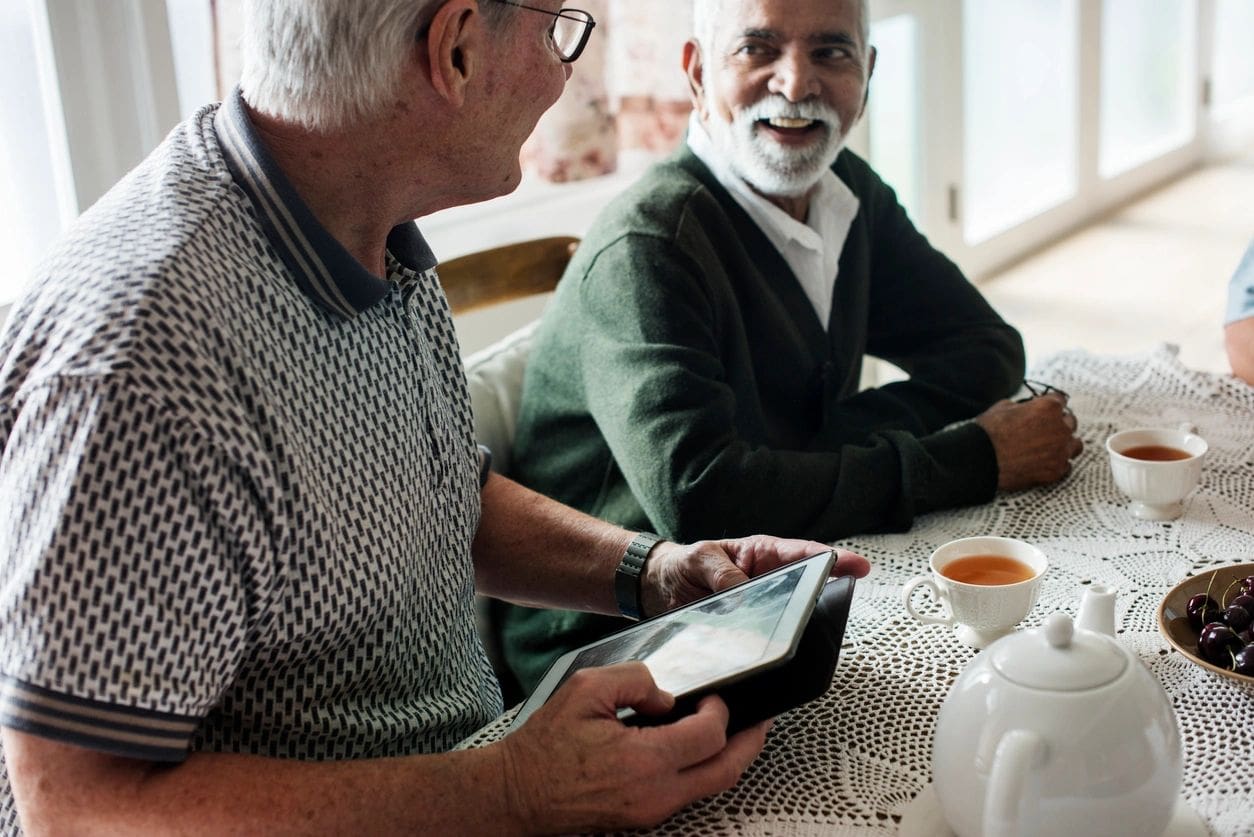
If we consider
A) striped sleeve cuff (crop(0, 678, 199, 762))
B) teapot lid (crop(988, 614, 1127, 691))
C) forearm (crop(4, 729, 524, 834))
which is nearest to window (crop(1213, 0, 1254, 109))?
teapot lid (crop(988, 614, 1127, 691))

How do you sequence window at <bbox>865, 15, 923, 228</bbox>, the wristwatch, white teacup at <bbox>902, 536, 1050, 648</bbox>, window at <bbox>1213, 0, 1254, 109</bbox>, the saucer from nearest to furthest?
1. the saucer
2. white teacup at <bbox>902, 536, 1050, 648</bbox>
3. the wristwatch
4. window at <bbox>865, 15, 923, 228</bbox>
5. window at <bbox>1213, 0, 1254, 109</bbox>

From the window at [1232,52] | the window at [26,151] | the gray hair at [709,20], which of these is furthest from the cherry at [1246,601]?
the window at [1232,52]

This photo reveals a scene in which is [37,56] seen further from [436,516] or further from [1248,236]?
[1248,236]

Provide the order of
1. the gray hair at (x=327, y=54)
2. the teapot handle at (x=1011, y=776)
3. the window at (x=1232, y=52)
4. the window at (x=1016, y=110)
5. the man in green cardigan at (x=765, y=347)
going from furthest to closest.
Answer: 1. the window at (x=1232, y=52)
2. the window at (x=1016, y=110)
3. the man in green cardigan at (x=765, y=347)
4. the gray hair at (x=327, y=54)
5. the teapot handle at (x=1011, y=776)

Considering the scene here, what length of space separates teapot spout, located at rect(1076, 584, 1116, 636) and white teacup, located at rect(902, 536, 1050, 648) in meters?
0.10

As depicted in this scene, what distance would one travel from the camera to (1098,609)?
1012 mm

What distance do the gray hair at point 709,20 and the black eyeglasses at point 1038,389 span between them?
1.71 ft

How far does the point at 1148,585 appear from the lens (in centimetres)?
121

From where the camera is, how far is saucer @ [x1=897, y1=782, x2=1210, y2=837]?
2.84ft

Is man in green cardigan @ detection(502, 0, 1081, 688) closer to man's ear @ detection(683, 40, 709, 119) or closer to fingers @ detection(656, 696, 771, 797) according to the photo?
man's ear @ detection(683, 40, 709, 119)

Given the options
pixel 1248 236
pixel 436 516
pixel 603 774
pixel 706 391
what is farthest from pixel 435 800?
pixel 1248 236

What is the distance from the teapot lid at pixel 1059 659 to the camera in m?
0.78

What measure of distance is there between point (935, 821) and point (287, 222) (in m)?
0.65

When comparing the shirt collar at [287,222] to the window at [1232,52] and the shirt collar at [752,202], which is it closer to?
the shirt collar at [752,202]
